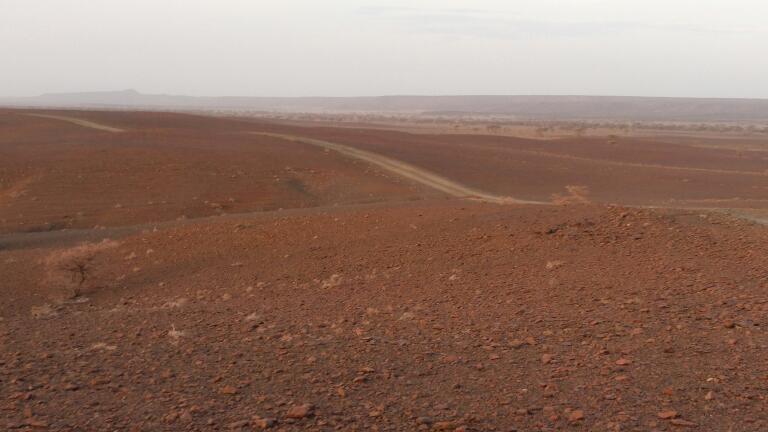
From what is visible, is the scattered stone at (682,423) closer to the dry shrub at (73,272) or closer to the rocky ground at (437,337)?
the rocky ground at (437,337)

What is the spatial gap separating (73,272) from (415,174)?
21979mm

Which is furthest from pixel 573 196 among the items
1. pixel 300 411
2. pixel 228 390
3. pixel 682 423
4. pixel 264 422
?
pixel 264 422

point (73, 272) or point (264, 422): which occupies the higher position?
point (264, 422)

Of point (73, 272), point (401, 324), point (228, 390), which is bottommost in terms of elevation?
point (73, 272)

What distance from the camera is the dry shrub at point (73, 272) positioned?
12.9 m

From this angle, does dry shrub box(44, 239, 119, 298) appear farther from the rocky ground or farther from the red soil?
the rocky ground

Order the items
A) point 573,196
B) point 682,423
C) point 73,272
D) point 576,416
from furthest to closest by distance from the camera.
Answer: point 573,196
point 73,272
point 576,416
point 682,423

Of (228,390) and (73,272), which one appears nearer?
(228,390)

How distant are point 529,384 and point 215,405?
2.39 meters

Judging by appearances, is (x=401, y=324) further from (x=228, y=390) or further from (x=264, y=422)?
(x=264, y=422)

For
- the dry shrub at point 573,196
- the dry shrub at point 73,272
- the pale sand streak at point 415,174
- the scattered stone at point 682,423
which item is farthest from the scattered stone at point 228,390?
the dry shrub at point 573,196

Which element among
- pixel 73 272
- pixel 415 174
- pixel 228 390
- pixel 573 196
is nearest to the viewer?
pixel 228 390

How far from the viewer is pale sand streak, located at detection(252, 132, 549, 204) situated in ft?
91.0

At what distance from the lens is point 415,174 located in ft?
111
